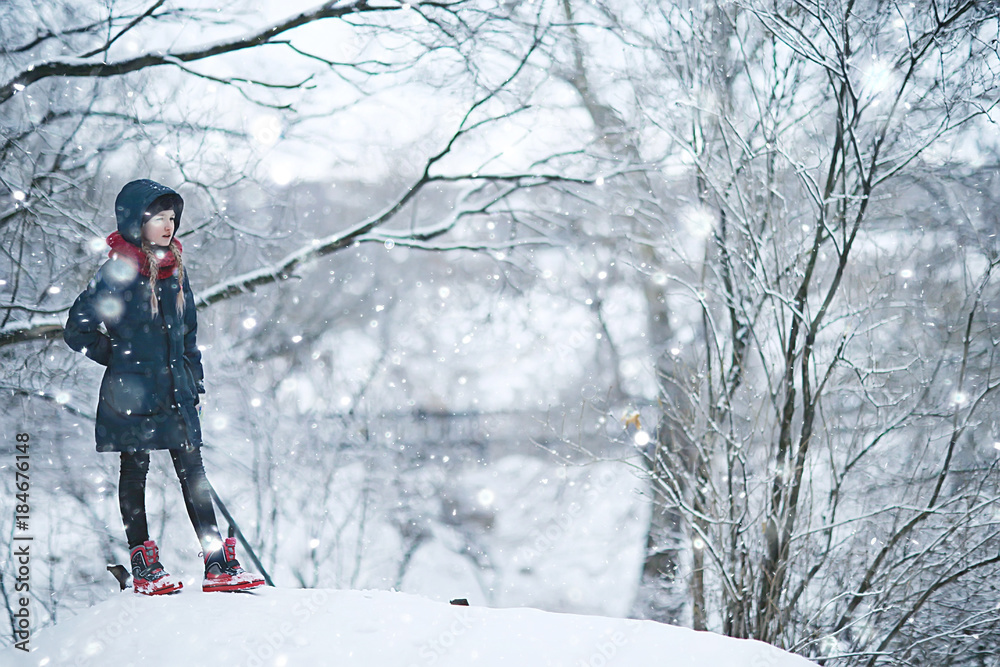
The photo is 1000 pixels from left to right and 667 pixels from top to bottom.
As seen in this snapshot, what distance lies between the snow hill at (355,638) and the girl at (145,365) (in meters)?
0.18

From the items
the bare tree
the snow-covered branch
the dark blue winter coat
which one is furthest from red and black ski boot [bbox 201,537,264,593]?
the snow-covered branch

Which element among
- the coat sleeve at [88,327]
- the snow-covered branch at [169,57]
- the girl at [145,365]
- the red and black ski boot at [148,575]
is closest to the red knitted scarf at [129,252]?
the girl at [145,365]

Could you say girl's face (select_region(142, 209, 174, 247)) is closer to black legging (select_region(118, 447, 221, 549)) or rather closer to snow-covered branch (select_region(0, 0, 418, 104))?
black legging (select_region(118, 447, 221, 549))

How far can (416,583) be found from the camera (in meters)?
7.96

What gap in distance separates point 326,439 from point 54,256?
3739 millimetres

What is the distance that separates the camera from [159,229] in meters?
2.39

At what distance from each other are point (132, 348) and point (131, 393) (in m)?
0.17

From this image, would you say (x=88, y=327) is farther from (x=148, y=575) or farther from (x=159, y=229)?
(x=148, y=575)

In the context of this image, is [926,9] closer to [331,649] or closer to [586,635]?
[586,635]

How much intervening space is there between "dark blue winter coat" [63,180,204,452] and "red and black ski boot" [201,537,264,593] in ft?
1.49

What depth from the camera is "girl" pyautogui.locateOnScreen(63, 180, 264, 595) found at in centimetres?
235

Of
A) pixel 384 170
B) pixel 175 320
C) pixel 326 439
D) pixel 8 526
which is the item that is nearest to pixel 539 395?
pixel 326 439
